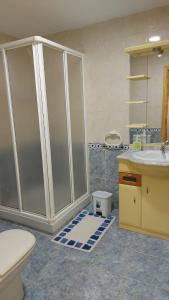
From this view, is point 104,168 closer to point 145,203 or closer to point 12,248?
point 145,203

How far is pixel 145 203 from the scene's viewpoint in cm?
218

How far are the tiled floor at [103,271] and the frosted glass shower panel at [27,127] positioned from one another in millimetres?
488

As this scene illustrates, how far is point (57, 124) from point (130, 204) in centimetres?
116

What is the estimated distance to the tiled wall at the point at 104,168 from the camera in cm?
276

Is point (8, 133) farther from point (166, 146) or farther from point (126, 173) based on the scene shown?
point (166, 146)

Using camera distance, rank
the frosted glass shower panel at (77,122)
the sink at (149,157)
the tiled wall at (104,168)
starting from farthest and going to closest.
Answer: the tiled wall at (104,168) < the frosted glass shower panel at (77,122) < the sink at (149,157)

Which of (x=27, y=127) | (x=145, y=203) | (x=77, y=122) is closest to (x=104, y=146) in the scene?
(x=77, y=122)

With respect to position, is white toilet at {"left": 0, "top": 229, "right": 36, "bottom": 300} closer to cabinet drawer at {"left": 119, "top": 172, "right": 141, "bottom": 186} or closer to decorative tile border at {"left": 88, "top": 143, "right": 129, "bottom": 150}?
cabinet drawer at {"left": 119, "top": 172, "right": 141, "bottom": 186}

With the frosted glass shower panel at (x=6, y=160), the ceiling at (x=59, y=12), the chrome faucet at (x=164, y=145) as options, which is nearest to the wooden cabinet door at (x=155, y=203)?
the chrome faucet at (x=164, y=145)

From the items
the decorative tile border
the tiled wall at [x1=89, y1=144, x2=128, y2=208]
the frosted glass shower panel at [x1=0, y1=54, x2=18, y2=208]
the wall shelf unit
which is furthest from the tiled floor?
the wall shelf unit

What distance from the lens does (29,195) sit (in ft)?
7.91

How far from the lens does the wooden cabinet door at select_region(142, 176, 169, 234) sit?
2.07 metres

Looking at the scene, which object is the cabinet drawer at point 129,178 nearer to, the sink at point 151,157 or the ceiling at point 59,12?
the sink at point 151,157

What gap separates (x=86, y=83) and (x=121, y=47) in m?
0.59
